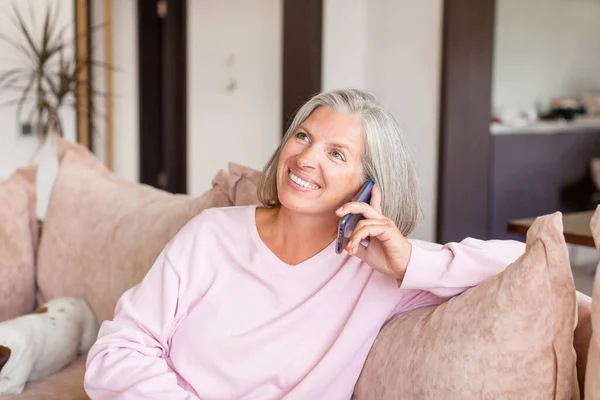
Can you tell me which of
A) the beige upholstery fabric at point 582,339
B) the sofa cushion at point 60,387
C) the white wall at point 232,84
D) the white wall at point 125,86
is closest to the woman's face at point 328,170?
the beige upholstery fabric at point 582,339

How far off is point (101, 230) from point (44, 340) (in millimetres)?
355

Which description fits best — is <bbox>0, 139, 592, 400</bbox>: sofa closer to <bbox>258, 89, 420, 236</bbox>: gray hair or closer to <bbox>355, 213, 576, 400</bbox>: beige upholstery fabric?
<bbox>355, 213, 576, 400</bbox>: beige upholstery fabric

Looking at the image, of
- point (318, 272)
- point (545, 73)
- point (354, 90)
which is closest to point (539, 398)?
point (318, 272)

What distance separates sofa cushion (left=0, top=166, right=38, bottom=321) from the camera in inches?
92.7

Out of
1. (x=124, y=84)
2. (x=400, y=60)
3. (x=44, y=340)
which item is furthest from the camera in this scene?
(x=124, y=84)

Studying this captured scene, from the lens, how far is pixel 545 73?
24.3 feet

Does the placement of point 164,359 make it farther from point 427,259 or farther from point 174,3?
point 174,3

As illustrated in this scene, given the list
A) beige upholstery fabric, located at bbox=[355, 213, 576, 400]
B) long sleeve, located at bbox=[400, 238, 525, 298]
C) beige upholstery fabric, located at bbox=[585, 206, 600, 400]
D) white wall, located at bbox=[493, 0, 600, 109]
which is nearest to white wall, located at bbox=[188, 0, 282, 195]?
white wall, located at bbox=[493, 0, 600, 109]

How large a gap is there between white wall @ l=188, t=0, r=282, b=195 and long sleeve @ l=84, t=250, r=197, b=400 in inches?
145

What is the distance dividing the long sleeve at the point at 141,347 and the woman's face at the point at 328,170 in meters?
0.30

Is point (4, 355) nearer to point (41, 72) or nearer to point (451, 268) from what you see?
point (451, 268)

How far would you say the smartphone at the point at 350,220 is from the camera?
1.41m

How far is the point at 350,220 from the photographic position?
4.70 ft

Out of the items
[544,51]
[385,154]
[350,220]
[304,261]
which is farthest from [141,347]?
[544,51]
